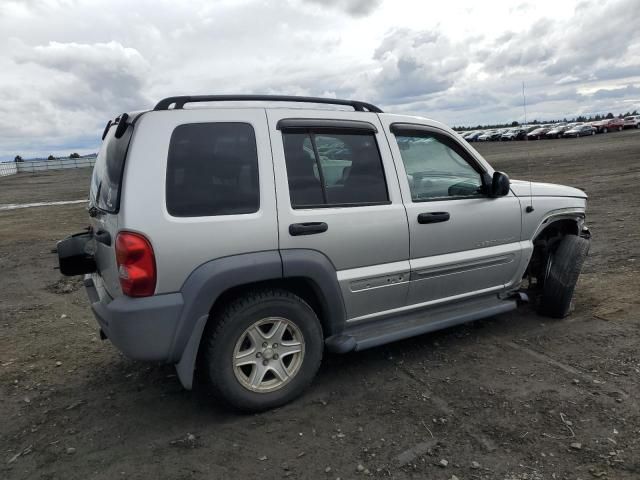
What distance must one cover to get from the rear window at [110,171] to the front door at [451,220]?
1.88 metres

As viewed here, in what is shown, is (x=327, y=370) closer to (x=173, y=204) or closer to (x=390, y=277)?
(x=390, y=277)

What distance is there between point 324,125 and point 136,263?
1.58 m

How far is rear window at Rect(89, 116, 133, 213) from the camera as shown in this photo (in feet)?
10.7

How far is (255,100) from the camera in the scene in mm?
3713

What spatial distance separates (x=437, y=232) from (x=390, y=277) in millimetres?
541

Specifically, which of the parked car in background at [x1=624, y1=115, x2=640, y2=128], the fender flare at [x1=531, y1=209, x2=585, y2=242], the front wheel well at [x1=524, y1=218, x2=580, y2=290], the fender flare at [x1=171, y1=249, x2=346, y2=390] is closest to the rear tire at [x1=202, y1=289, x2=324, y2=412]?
the fender flare at [x1=171, y1=249, x2=346, y2=390]

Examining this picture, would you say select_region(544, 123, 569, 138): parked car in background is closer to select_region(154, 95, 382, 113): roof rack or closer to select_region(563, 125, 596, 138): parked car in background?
select_region(563, 125, 596, 138): parked car in background

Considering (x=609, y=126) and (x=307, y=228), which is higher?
(x=307, y=228)

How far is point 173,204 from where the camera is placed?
3164mm

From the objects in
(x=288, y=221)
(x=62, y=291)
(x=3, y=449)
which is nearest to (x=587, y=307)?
(x=288, y=221)

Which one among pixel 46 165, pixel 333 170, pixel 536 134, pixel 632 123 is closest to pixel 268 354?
pixel 333 170

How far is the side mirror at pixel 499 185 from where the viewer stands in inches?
170

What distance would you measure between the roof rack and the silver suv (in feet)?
0.05

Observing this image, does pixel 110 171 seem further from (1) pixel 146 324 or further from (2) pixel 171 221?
(1) pixel 146 324
